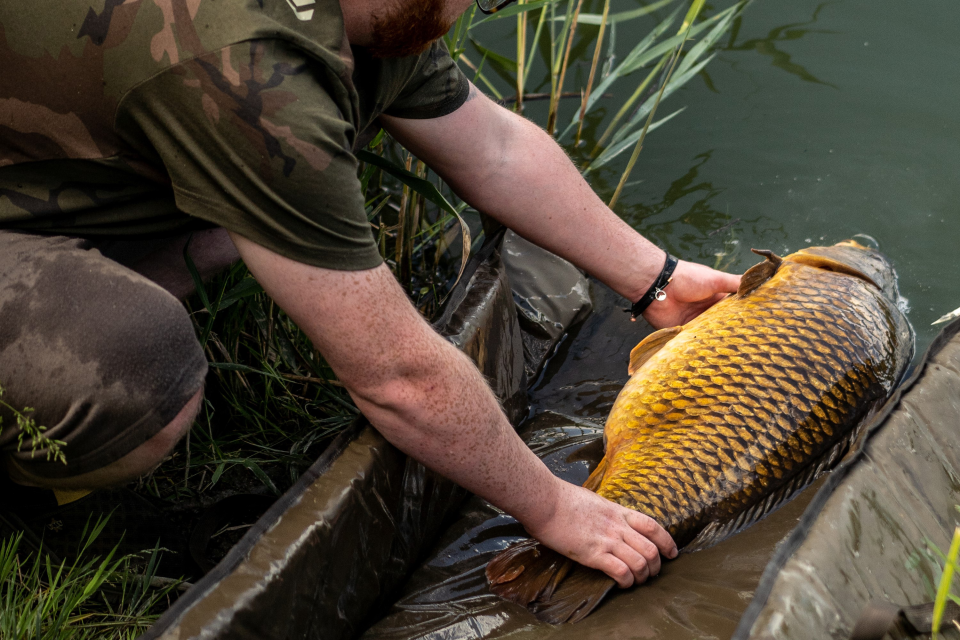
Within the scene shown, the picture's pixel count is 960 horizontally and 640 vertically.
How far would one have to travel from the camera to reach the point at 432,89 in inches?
76.4

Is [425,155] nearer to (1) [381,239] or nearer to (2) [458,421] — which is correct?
(1) [381,239]

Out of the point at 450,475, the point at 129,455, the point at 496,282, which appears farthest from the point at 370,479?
the point at 496,282

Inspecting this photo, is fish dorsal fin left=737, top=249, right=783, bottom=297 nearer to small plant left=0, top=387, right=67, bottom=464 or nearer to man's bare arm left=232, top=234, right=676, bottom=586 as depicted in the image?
man's bare arm left=232, top=234, right=676, bottom=586

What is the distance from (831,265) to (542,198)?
74 centimetres

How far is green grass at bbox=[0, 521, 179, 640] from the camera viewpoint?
4.77ft

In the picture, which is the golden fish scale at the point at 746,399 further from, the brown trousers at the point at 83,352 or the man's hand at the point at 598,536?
A: the brown trousers at the point at 83,352

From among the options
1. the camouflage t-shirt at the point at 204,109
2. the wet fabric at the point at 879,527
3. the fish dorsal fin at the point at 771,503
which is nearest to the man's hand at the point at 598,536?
the fish dorsal fin at the point at 771,503

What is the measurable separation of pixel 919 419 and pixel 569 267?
1235mm

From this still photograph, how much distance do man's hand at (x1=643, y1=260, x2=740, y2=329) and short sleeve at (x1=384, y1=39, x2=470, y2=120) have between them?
0.75 m

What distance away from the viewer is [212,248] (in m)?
1.97

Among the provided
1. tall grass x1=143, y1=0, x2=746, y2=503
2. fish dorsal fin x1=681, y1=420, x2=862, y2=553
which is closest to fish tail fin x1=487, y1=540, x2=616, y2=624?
fish dorsal fin x1=681, y1=420, x2=862, y2=553

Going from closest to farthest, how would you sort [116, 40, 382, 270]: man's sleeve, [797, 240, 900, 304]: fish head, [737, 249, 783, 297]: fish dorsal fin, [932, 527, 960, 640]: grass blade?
[932, 527, 960, 640]: grass blade
[116, 40, 382, 270]: man's sleeve
[737, 249, 783, 297]: fish dorsal fin
[797, 240, 900, 304]: fish head

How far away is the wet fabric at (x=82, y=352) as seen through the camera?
137cm

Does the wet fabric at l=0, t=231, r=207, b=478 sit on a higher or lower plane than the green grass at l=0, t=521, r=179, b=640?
higher
